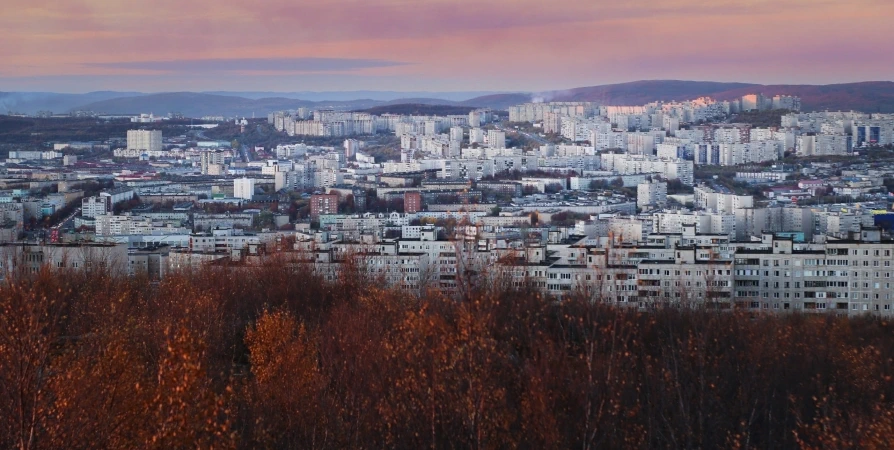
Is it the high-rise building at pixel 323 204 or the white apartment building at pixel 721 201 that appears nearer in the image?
the white apartment building at pixel 721 201

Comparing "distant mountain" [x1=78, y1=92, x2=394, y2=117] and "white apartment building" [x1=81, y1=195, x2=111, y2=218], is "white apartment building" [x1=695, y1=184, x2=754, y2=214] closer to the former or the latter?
"white apartment building" [x1=81, y1=195, x2=111, y2=218]

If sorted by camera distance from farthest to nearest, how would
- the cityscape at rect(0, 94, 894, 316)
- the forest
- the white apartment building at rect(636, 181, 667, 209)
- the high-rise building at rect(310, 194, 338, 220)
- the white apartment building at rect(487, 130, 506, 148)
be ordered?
the white apartment building at rect(487, 130, 506, 148), the white apartment building at rect(636, 181, 667, 209), the high-rise building at rect(310, 194, 338, 220), the cityscape at rect(0, 94, 894, 316), the forest

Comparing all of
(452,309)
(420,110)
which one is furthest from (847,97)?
(452,309)

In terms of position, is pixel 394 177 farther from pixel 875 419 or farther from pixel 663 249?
pixel 875 419

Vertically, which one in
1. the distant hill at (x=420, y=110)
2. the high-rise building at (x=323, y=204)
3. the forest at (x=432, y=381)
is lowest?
the high-rise building at (x=323, y=204)

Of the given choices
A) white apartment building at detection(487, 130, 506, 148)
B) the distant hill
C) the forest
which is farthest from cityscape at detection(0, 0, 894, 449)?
the distant hill

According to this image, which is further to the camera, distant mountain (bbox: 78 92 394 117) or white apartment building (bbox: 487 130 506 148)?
distant mountain (bbox: 78 92 394 117)

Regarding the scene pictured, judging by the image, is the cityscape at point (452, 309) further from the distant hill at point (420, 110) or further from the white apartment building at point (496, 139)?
the distant hill at point (420, 110)

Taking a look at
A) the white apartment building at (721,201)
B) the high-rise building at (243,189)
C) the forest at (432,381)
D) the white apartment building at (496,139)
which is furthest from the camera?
the white apartment building at (496,139)

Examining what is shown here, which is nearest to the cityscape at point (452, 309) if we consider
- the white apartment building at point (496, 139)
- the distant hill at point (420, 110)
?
the white apartment building at point (496, 139)

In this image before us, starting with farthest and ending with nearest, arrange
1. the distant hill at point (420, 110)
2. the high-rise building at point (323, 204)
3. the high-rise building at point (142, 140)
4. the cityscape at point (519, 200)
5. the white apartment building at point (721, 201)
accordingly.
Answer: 1. the distant hill at point (420, 110)
2. the high-rise building at point (142, 140)
3. the high-rise building at point (323, 204)
4. the white apartment building at point (721, 201)
5. the cityscape at point (519, 200)
